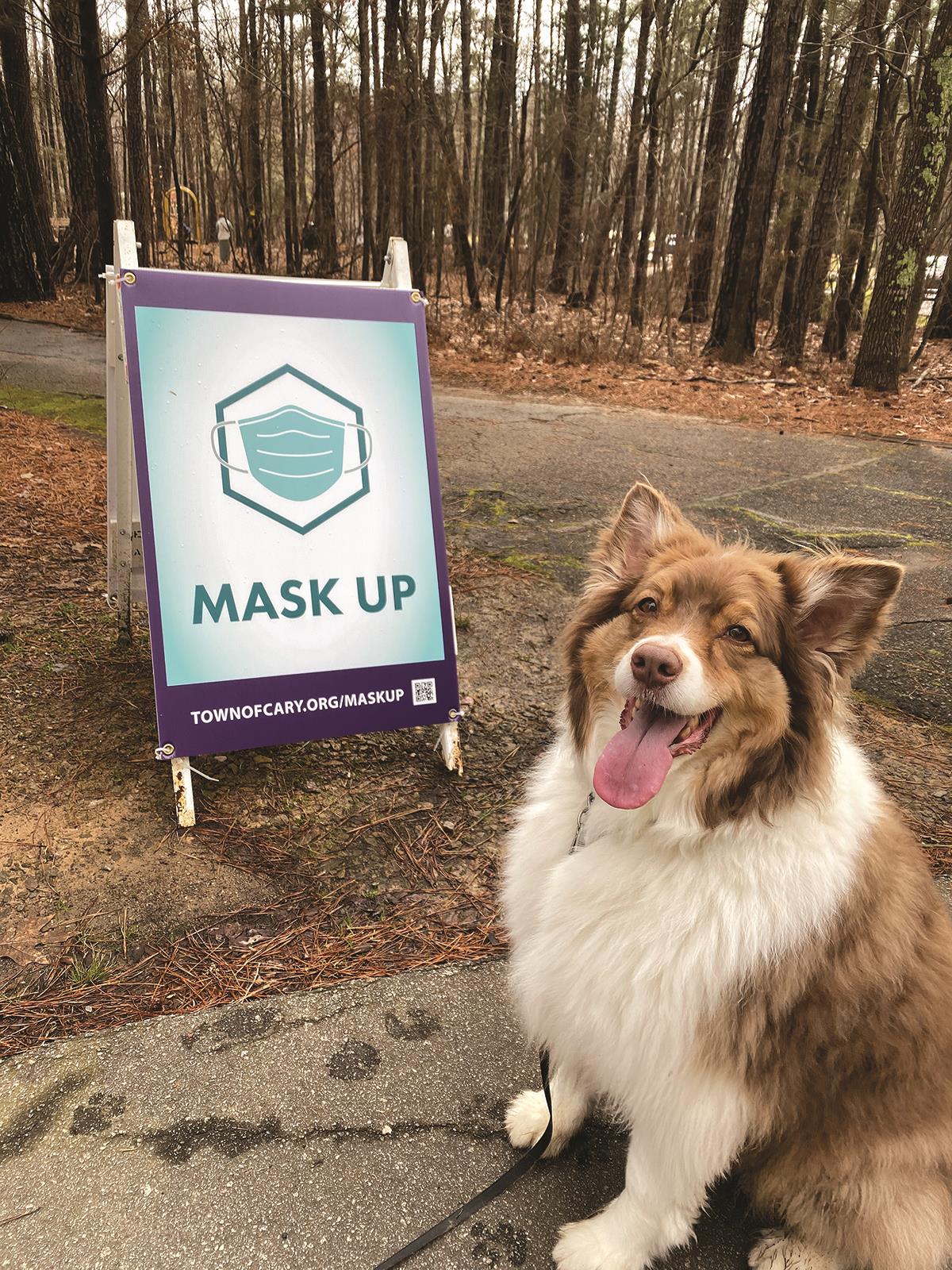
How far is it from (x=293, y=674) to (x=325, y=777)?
2.00ft

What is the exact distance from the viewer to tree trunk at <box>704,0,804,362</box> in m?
13.4

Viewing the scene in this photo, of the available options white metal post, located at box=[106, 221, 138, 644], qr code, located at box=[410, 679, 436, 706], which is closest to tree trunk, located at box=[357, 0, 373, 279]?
white metal post, located at box=[106, 221, 138, 644]

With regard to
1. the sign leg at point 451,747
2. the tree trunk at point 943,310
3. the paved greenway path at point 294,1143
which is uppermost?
the tree trunk at point 943,310

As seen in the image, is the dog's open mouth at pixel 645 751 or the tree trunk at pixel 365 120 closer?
the dog's open mouth at pixel 645 751

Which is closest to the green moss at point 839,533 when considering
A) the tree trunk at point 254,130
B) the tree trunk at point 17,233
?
the tree trunk at point 254,130

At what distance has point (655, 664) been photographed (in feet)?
5.64

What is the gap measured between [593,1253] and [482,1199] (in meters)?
0.29

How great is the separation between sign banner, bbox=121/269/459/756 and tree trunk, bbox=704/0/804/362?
41.1 ft

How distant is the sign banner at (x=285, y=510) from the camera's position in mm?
3059

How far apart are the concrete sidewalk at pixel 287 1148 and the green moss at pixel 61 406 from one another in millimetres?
6930

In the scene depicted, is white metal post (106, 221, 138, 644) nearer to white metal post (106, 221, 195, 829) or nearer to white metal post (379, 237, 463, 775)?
white metal post (106, 221, 195, 829)

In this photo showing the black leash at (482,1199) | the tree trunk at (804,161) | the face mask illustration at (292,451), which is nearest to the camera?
the black leash at (482,1199)

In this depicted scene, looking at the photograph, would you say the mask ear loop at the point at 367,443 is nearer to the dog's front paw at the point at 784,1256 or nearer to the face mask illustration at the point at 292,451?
the face mask illustration at the point at 292,451

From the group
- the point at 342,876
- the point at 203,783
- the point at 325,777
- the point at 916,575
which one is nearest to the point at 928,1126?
the point at 342,876
